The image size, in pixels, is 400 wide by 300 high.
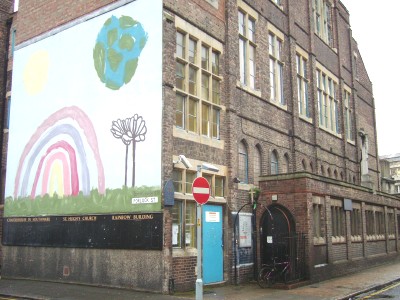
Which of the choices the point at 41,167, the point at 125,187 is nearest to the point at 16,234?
the point at 41,167

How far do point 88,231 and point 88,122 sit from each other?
3696mm

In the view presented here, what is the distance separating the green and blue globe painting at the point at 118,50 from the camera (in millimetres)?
15398

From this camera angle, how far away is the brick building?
579 inches

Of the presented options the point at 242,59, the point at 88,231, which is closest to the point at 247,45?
the point at 242,59

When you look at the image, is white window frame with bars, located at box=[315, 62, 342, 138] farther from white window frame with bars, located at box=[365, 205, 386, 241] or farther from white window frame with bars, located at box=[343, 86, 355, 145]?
white window frame with bars, located at box=[365, 205, 386, 241]

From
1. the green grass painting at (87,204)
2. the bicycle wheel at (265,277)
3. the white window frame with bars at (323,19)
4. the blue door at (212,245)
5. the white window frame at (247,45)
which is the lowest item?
the bicycle wheel at (265,277)

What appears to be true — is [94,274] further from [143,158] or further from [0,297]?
[143,158]

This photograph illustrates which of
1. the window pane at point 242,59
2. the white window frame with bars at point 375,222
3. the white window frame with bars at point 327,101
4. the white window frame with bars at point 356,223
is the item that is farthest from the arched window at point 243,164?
the white window frame with bars at point 327,101

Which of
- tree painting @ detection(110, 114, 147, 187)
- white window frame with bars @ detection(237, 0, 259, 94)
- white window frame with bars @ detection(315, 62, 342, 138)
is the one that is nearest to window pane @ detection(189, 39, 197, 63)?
tree painting @ detection(110, 114, 147, 187)

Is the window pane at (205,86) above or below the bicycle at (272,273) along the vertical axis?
above

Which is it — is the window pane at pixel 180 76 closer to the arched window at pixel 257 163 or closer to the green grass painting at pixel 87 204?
the green grass painting at pixel 87 204

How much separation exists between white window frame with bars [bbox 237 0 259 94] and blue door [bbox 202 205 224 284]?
5.57 meters

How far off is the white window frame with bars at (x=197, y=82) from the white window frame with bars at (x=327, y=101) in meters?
11.1

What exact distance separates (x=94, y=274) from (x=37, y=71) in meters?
8.39
